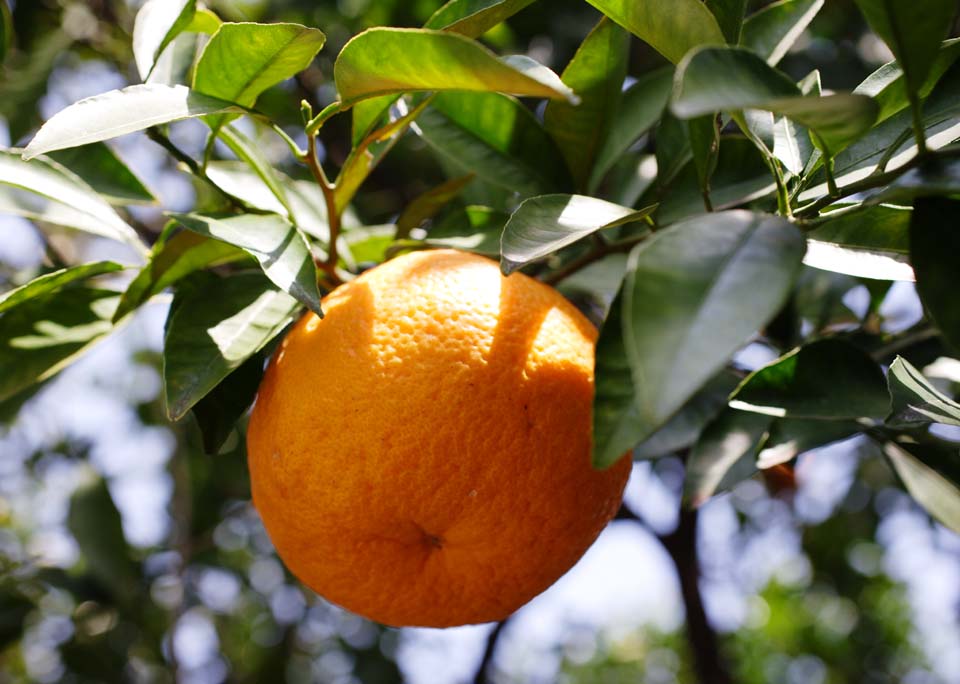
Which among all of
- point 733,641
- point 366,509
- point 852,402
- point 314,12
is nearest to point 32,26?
point 314,12

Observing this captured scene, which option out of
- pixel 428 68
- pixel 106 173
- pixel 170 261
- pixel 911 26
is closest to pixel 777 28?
pixel 911 26

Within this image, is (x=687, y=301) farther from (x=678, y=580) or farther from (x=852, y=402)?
(x=678, y=580)

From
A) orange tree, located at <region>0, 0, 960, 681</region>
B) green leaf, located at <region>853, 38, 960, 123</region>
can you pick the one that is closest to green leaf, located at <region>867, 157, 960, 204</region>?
orange tree, located at <region>0, 0, 960, 681</region>

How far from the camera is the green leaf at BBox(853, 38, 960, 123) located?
785 mm

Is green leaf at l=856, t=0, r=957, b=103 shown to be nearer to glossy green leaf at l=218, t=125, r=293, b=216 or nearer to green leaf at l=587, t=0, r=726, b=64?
green leaf at l=587, t=0, r=726, b=64

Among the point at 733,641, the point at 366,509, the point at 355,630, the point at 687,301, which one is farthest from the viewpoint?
the point at 733,641

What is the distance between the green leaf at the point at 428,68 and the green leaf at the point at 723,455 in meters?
0.49

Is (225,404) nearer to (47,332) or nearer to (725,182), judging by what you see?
(47,332)

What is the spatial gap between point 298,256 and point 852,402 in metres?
0.54

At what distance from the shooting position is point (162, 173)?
259 cm

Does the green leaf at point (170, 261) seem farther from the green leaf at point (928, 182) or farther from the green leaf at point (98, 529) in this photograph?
the green leaf at point (98, 529)

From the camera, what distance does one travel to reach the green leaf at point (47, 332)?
0.97 meters

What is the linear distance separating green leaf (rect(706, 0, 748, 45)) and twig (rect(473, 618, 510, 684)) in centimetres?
146

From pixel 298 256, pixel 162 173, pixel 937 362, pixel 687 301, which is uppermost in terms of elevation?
pixel 687 301
